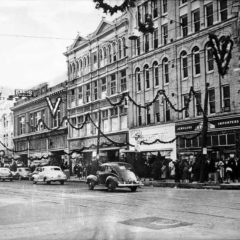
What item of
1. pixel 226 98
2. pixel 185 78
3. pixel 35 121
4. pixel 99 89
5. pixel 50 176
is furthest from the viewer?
pixel 35 121

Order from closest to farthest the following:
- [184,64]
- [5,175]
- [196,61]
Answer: [196,61] < [184,64] < [5,175]

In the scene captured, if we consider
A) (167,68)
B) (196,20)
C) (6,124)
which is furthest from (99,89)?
(6,124)

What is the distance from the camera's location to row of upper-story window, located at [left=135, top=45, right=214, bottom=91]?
3444cm

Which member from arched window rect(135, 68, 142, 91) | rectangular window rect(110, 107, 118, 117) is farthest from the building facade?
arched window rect(135, 68, 142, 91)

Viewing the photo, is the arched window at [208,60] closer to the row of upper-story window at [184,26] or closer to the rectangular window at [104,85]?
the row of upper-story window at [184,26]

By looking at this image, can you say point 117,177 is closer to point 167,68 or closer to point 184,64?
point 184,64

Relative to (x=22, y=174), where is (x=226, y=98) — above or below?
above

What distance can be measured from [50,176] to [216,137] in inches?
509

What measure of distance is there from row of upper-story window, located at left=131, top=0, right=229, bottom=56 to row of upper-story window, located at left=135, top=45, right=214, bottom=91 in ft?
5.19

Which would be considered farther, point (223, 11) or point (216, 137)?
point (216, 137)

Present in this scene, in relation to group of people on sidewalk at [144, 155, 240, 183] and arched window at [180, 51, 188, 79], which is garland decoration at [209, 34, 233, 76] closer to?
group of people on sidewalk at [144, 155, 240, 183]

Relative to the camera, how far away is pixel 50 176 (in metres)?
34.3

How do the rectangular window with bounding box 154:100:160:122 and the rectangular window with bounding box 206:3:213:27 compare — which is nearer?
the rectangular window with bounding box 206:3:213:27

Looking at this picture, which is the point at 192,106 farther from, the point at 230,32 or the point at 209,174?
the point at 209,174
